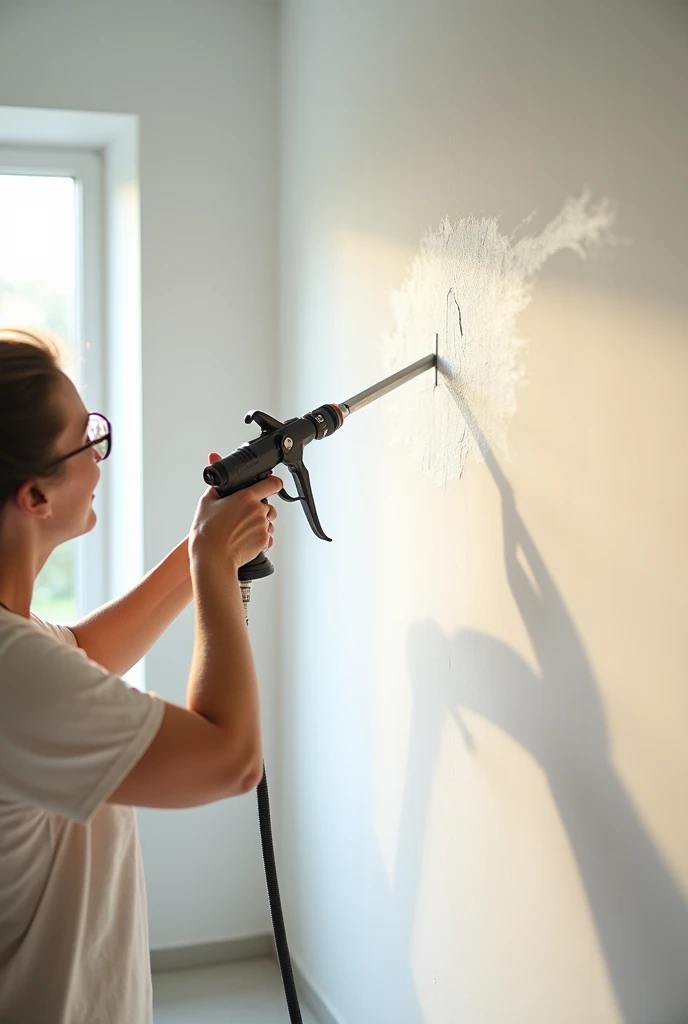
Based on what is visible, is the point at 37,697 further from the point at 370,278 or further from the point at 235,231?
the point at 235,231

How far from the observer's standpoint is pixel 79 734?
3.13 feet

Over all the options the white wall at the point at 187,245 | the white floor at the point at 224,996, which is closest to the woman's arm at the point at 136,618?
the white wall at the point at 187,245

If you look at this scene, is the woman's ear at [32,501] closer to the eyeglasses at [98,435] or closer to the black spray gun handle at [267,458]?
the eyeglasses at [98,435]

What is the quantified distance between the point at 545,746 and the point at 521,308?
580mm

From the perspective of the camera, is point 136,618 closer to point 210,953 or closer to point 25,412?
point 25,412

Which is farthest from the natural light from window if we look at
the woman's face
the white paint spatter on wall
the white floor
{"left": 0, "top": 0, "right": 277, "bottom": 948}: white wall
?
the woman's face

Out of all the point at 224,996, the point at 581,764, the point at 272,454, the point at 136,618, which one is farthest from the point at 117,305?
the point at 581,764

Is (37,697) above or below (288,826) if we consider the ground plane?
above

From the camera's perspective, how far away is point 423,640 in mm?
1687

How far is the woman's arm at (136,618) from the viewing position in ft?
4.76

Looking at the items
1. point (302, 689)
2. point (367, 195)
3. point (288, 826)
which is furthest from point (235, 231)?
point (288, 826)

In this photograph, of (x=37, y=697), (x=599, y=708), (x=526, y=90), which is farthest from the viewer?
(x=526, y=90)

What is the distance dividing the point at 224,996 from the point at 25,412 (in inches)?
72.3

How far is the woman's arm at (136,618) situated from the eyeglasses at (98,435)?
0.28 m
